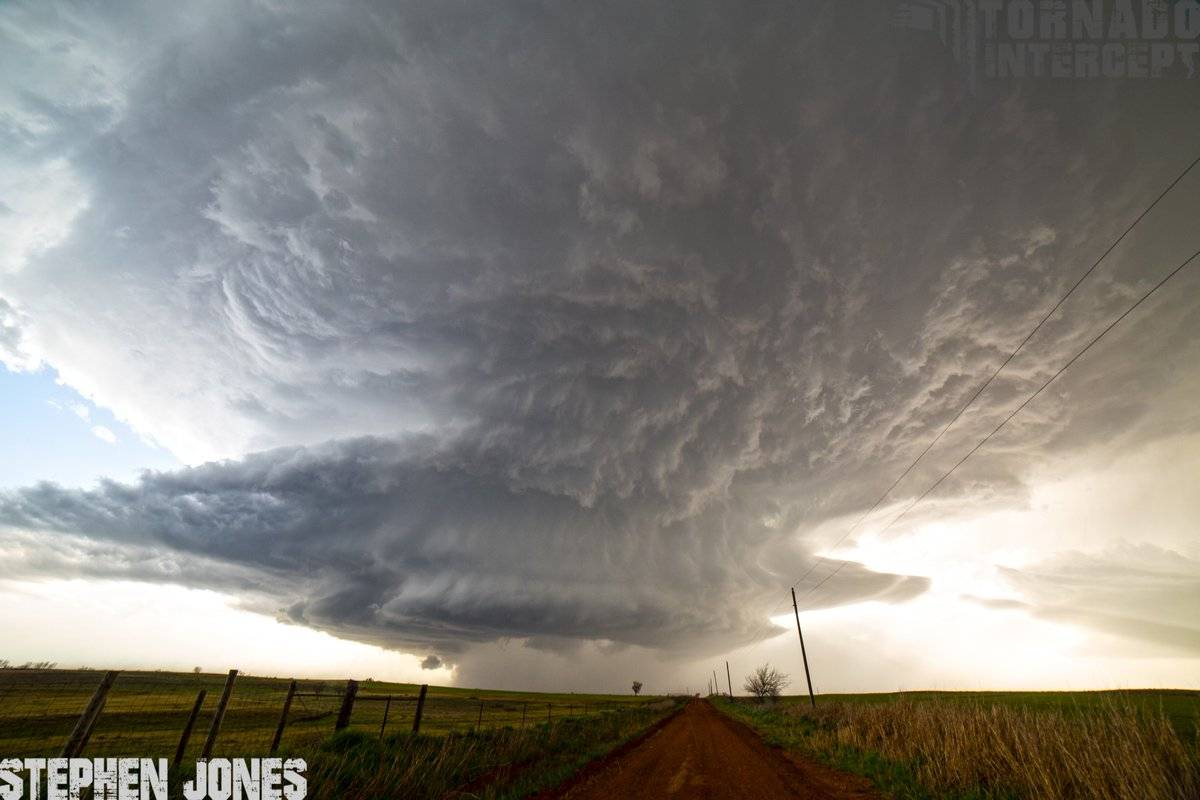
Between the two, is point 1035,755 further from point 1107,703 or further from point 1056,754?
point 1107,703

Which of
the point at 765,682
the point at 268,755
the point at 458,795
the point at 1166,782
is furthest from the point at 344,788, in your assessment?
the point at 765,682

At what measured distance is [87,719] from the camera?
823 cm

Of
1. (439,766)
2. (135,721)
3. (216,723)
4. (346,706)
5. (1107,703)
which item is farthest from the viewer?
(135,721)

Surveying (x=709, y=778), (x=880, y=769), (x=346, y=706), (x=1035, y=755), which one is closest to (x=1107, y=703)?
(x=1035, y=755)

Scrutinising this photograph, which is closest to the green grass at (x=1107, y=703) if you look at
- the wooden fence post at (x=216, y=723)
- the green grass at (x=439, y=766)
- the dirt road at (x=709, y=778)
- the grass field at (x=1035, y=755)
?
the grass field at (x=1035, y=755)

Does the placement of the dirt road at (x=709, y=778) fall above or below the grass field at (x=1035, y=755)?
below

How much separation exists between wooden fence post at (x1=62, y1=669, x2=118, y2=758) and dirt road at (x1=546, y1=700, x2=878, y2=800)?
916 cm

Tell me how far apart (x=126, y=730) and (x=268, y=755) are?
104 feet

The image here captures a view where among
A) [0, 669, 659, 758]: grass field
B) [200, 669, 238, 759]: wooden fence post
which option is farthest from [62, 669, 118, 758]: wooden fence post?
[200, 669, 238, 759]: wooden fence post

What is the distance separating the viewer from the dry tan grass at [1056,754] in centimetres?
721

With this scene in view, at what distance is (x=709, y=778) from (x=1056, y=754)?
799 centimetres

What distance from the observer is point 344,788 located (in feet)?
28.7

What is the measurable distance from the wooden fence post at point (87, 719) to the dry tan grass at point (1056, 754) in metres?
17.2

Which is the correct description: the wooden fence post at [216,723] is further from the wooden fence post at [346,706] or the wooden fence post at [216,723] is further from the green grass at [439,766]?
the wooden fence post at [346,706]
